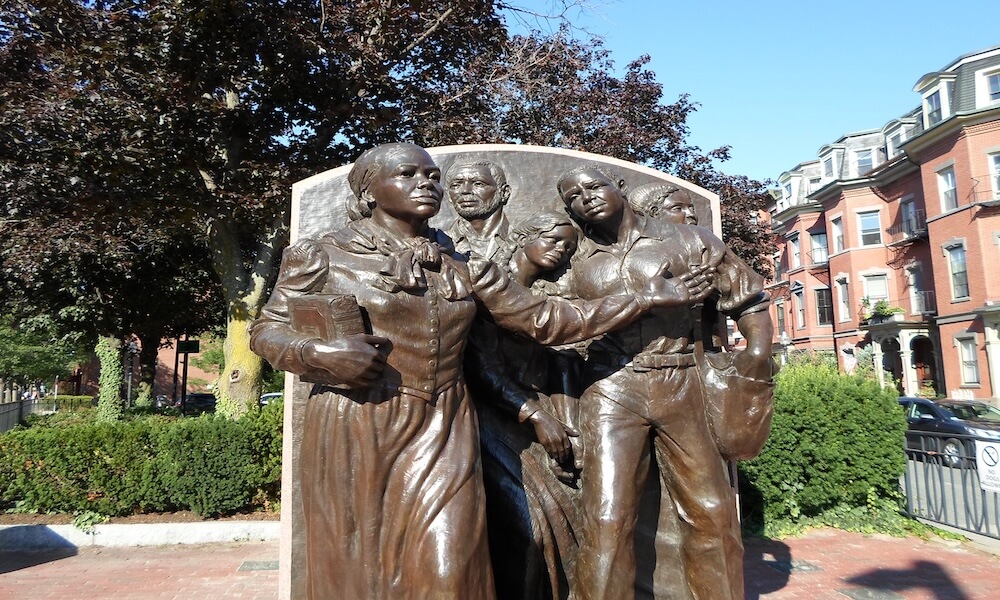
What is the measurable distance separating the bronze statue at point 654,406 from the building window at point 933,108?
29.6 metres

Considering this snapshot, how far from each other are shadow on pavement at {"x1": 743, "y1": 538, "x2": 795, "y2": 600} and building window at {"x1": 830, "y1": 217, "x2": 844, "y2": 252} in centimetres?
2904

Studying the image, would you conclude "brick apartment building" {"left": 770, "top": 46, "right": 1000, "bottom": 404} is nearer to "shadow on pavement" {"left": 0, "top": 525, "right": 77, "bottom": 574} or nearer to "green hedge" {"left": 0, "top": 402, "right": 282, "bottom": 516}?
"green hedge" {"left": 0, "top": 402, "right": 282, "bottom": 516}

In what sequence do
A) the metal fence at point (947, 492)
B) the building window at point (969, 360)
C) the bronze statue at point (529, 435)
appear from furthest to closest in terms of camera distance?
the building window at point (969, 360)
the metal fence at point (947, 492)
the bronze statue at point (529, 435)

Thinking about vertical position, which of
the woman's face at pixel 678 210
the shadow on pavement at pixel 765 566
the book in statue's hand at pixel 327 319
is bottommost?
the shadow on pavement at pixel 765 566

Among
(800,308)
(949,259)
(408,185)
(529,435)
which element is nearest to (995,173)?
(949,259)

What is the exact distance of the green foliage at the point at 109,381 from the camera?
16688mm

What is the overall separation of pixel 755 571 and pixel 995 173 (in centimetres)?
2490

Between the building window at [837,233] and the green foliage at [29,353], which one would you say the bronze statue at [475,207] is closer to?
the green foliage at [29,353]

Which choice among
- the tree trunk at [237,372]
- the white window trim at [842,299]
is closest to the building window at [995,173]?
the white window trim at [842,299]

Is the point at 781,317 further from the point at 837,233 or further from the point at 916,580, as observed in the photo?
the point at 916,580

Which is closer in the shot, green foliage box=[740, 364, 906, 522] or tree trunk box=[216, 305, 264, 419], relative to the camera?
green foliage box=[740, 364, 906, 522]

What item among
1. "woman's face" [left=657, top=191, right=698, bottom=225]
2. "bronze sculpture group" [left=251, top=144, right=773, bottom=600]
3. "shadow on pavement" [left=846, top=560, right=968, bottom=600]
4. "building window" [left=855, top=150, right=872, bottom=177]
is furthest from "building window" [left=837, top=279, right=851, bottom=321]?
"bronze sculpture group" [left=251, top=144, right=773, bottom=600]

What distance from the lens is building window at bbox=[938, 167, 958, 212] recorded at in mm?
26155

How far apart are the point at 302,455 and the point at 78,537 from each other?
7.01 meters
